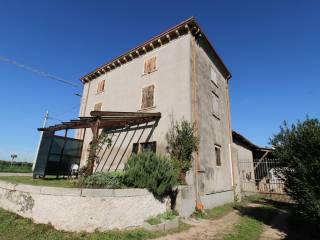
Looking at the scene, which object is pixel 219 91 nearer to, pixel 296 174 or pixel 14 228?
pixel 296 174

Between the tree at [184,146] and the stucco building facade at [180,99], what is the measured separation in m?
0.52

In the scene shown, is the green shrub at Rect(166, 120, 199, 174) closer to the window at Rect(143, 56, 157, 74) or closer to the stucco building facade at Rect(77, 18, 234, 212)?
the stucco building facade at Rect(77, 18, 234, 212)

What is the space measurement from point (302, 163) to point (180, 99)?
5.91 metres

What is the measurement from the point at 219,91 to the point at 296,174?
8.98 metres

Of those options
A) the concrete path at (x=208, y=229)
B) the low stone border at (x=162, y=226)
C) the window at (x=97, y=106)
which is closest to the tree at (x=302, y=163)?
the concrete path at (x=208, y=229)

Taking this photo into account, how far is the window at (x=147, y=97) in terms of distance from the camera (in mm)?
11959

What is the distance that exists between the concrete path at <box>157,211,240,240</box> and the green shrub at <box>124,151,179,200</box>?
143 cm

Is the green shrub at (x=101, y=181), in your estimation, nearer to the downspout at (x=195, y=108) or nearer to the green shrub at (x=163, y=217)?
the green shrub at (x=163, y=217)

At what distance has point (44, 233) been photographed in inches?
207

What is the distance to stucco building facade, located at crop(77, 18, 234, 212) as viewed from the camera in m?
10.3

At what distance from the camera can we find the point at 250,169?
1809cm

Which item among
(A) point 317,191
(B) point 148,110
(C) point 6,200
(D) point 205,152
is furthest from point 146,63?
(A) point 317,191

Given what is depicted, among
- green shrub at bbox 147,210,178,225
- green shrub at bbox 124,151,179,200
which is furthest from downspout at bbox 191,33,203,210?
green shrub at bbox 124,151,179,200

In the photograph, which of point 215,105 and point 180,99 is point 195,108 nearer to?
point 180,99
